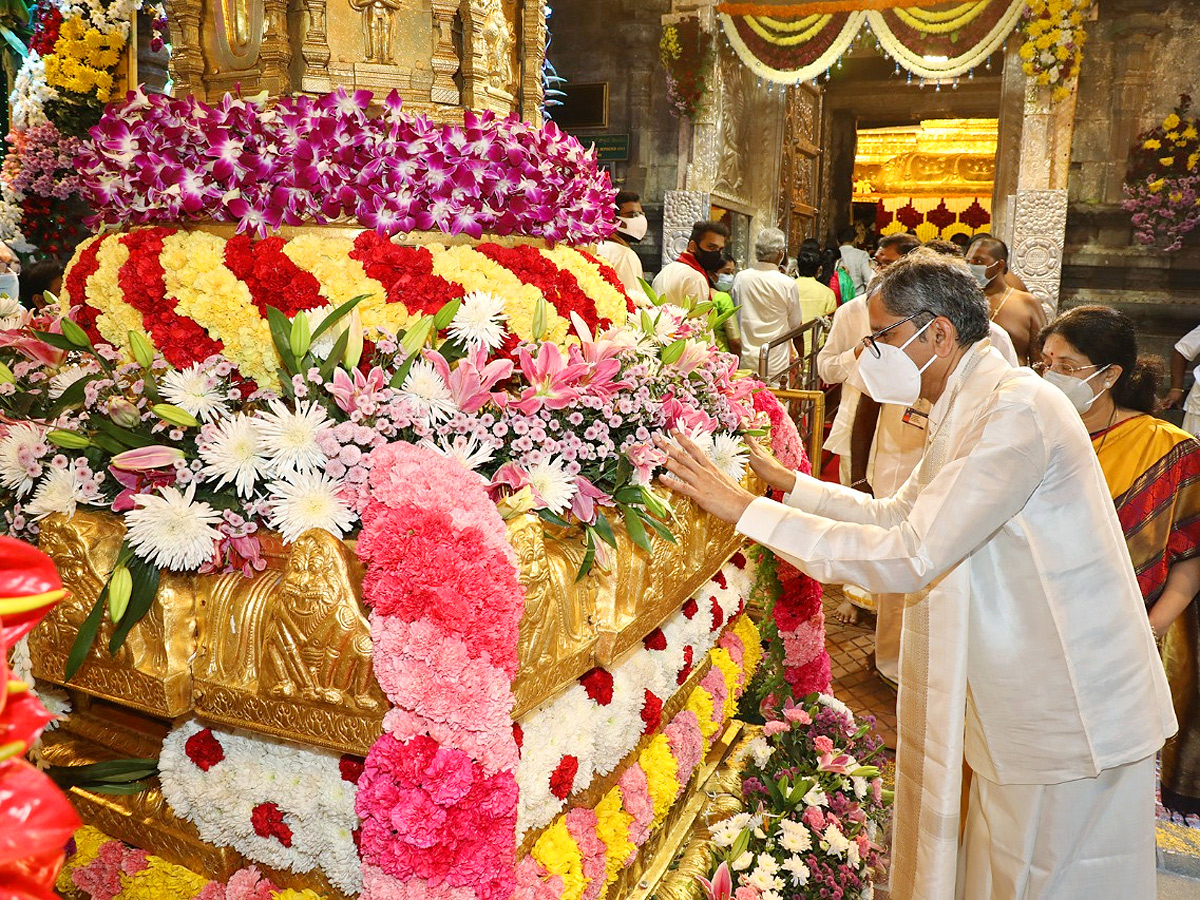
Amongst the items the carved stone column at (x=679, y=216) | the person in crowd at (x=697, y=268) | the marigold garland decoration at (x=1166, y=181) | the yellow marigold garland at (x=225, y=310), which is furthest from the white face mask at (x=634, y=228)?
the marigold garland decoration at (x=1166, y=181)

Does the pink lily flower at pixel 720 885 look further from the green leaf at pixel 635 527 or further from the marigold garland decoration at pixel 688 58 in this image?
the marigold garland decoration at pixel 688 58

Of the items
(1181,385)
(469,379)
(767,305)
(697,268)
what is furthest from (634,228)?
(469,379)

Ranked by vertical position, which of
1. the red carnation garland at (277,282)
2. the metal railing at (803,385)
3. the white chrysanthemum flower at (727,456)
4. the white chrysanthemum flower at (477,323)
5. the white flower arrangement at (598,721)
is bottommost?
the white flower arrangement at (598,721)

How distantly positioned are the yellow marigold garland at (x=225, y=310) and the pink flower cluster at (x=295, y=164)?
7.0 inches

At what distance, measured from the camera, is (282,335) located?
195cm

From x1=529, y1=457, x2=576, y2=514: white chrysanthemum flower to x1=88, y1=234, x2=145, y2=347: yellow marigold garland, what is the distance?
1.01 metres

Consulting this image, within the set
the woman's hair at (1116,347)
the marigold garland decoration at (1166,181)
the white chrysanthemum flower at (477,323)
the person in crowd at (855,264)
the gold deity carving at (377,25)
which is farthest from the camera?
the person in crowd at (855,264)

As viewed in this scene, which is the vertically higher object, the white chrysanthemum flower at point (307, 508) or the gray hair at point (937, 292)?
the gray hair at point (937, 292)

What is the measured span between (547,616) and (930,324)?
1299 millimetres

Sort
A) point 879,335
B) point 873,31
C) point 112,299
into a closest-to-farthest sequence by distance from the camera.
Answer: point 112,299 < point 879,335 < point 873,31

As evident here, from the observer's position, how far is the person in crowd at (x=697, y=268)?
6633mm

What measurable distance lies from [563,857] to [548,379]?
104 cm

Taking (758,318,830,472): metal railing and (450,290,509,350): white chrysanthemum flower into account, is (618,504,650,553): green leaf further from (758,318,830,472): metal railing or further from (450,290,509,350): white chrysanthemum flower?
(758,318,830,472): metal railing

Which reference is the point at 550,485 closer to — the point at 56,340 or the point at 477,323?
the point at 477,323
